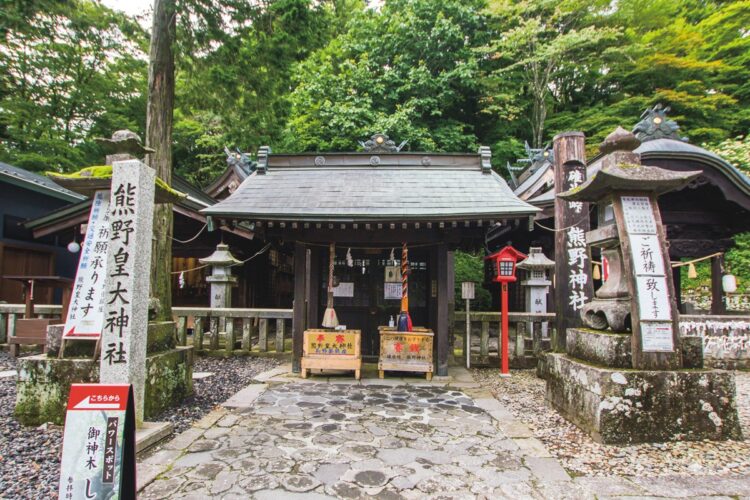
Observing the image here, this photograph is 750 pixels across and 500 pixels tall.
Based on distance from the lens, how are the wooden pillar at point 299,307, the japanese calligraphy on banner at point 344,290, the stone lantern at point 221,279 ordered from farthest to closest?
the stone lantern at point 221,279 → the japanese calligraphy on banner at point 344,290 → the wooden pillar at point 299,307

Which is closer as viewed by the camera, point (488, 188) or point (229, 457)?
point (229, 457)

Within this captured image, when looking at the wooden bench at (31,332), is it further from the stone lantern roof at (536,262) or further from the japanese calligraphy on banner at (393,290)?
the stone lantern roof at (536,262)

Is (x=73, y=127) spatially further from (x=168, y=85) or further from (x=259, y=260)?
(x=168, y=85)

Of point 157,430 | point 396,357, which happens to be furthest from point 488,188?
point 157,430

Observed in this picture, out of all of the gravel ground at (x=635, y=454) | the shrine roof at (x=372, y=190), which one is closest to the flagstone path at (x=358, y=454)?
the gravel ground at (x=635, y=454)

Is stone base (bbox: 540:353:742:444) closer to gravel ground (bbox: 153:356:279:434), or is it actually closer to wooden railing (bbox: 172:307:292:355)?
gravel ground (bbox: 153:356:279:434)

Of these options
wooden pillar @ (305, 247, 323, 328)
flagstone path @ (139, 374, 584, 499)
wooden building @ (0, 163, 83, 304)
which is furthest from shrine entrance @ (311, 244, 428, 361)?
wooden building @ (0, 163, 83, 304)

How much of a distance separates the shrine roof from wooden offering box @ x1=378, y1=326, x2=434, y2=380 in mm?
2422

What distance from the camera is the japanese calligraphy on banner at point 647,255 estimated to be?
484cm

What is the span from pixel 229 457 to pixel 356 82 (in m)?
18.1

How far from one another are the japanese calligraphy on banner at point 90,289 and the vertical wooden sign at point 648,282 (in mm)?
6664

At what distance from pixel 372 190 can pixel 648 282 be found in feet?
18.9

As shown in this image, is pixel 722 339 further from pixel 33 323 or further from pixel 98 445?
pixel 33 323

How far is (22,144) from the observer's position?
1842cm
